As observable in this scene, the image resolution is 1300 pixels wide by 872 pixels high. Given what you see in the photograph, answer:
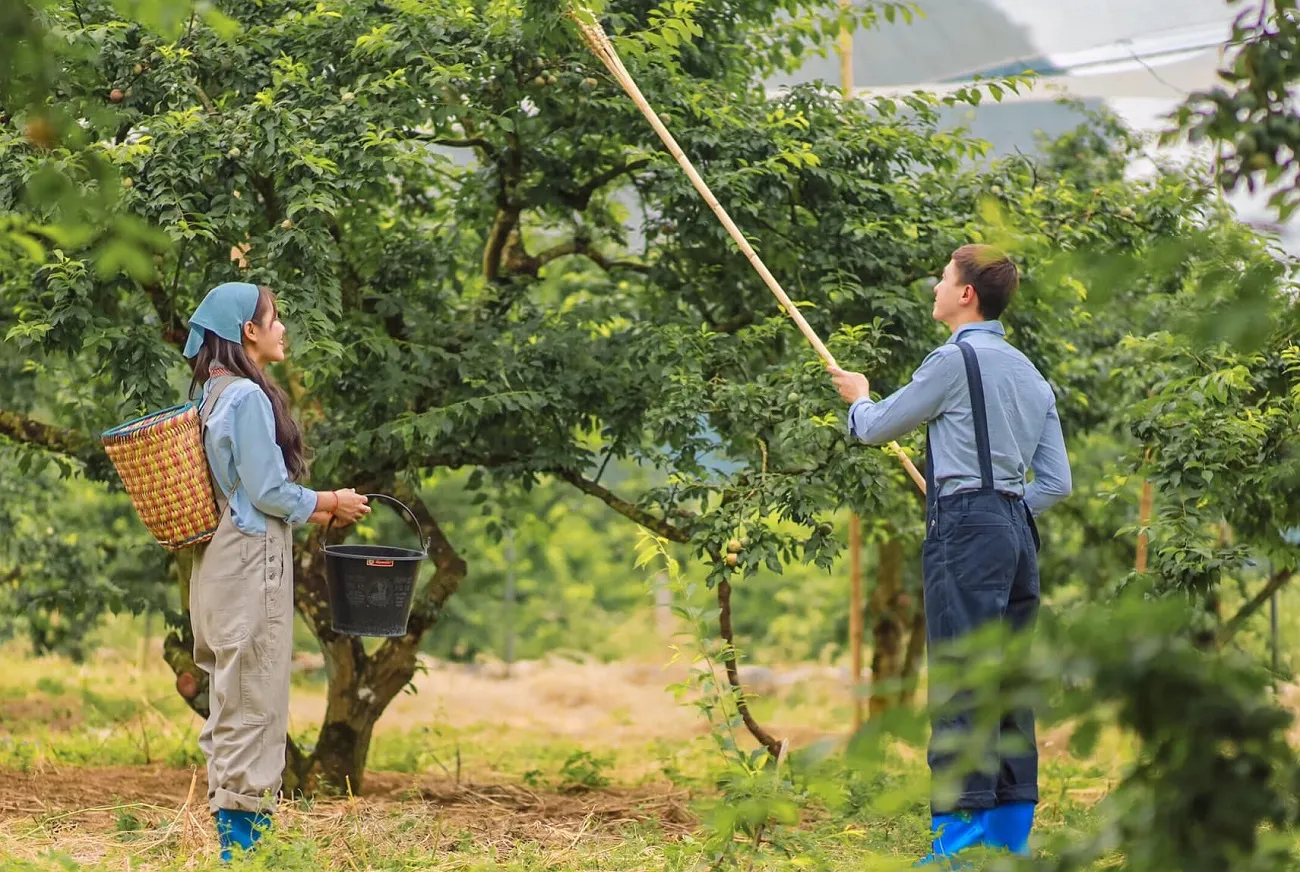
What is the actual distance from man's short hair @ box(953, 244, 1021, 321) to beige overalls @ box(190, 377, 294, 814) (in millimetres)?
1953

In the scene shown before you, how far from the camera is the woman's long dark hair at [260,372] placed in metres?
3.80

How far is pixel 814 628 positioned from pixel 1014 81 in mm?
9505

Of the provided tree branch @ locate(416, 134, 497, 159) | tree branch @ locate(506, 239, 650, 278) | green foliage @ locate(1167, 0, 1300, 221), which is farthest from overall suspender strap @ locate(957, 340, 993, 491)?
tree branch @ locate(506, 239, 650, 278)

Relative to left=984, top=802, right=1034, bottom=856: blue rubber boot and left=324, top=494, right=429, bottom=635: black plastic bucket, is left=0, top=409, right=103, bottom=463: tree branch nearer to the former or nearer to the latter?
left=324, top=494, right=429, bottom=635: black plastic bucket

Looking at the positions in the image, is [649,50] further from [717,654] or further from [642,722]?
[642,722]

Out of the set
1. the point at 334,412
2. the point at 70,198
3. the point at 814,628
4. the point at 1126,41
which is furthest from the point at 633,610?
the point at 70,198

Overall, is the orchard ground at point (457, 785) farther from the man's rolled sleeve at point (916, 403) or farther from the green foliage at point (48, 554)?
the man's rolled sleeve at point (916, 403)

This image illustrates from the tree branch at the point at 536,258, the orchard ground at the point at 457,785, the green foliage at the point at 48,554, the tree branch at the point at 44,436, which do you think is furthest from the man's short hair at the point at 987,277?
the green foliage at the point at 48,554

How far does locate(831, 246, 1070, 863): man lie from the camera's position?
11.4 ft

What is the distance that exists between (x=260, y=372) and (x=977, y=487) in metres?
1.92

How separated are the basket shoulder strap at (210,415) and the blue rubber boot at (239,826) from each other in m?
0.78

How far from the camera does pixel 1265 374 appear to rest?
14.7 feet

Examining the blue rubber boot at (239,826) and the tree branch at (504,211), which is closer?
the blue rubber boot at (239,826)

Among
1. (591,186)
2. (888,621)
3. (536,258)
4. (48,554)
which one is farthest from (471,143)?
(888,621)
